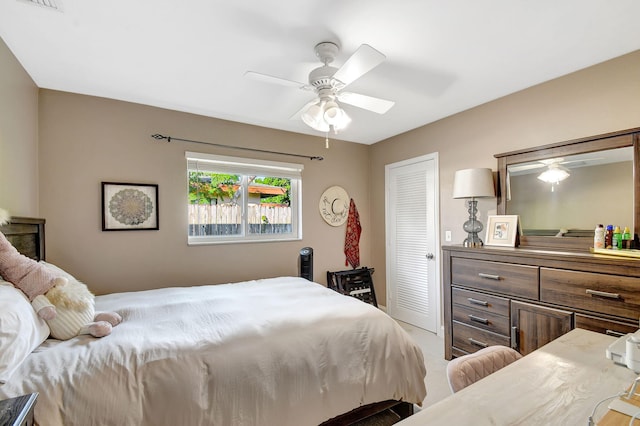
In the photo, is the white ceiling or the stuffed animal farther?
the white ceiling

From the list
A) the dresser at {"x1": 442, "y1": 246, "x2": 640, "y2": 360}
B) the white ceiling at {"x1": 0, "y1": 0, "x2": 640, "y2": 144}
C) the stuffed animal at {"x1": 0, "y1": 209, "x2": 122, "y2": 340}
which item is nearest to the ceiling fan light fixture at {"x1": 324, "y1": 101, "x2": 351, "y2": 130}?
the white ceiling at {"x1": 0, "y1": 0, "x2": 640, "y2": 144}

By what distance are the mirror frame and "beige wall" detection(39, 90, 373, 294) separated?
2.42 meters

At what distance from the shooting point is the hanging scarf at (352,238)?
4219 mm

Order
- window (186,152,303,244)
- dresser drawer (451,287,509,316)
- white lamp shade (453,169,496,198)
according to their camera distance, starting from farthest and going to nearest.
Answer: window (186,152,303,244) < white lamp shade (453,169,496,198) < dresser drawer (451,287,509,316)

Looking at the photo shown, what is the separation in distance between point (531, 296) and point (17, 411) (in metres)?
2.77

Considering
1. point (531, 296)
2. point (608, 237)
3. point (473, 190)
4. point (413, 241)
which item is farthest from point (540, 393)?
point (413, 241)

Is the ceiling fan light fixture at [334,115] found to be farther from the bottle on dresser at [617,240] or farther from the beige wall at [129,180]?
the bottle on dresser at [617,240]

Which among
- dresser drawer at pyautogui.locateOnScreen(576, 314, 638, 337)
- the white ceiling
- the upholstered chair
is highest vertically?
the white ceiling

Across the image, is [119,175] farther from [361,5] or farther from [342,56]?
[361,5]

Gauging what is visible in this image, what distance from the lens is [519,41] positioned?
1910 mm

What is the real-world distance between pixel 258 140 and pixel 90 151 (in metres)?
1.66

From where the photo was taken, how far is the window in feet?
10.8

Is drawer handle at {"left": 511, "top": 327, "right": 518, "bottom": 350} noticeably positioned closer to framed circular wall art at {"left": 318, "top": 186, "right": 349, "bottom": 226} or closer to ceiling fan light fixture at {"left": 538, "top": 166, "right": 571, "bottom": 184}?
ceiling fan light fixture at {"left": 538, "top": 166, "right": 571, "bottom": 184}

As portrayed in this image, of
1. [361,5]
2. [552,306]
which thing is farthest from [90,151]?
[552,306]
